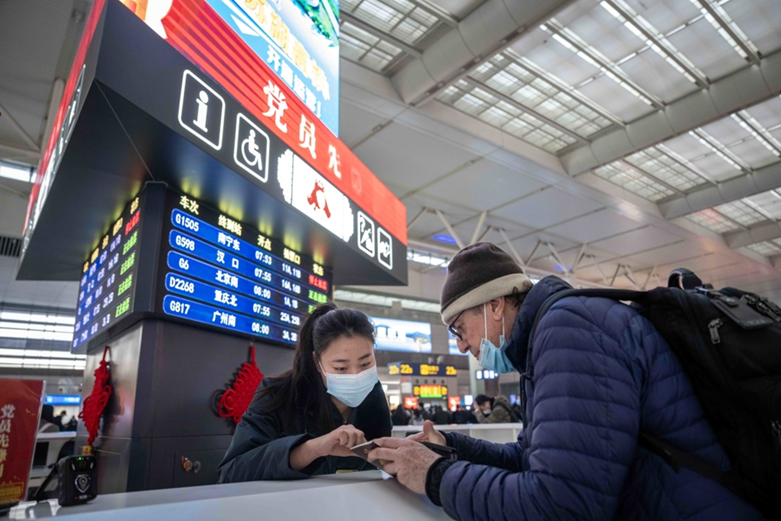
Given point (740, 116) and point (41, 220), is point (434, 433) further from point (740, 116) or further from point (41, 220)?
point (740, 116)

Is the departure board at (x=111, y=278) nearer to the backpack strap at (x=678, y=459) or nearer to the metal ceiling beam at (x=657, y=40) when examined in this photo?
the backpack strap at (x=678, y=459)

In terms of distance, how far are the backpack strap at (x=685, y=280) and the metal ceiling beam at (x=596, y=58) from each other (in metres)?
5.76

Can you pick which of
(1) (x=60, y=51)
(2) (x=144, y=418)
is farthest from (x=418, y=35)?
(2) (x=144, y=418)

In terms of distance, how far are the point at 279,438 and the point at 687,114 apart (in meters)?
8.23

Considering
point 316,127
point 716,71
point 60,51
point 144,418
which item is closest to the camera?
point 144,418

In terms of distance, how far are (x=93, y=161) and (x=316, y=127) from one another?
5.52ft

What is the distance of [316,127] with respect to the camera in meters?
3.85

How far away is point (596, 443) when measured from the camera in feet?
3.05

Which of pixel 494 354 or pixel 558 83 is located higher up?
pixel 558 83

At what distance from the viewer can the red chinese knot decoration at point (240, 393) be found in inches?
130

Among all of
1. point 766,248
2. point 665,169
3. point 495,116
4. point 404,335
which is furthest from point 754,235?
point 404,335

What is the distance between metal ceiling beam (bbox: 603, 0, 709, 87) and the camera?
19.7 feet

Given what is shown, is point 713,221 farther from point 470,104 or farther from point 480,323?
point 480,323

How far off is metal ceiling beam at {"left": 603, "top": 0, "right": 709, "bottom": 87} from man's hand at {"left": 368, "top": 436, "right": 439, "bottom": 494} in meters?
6.40
